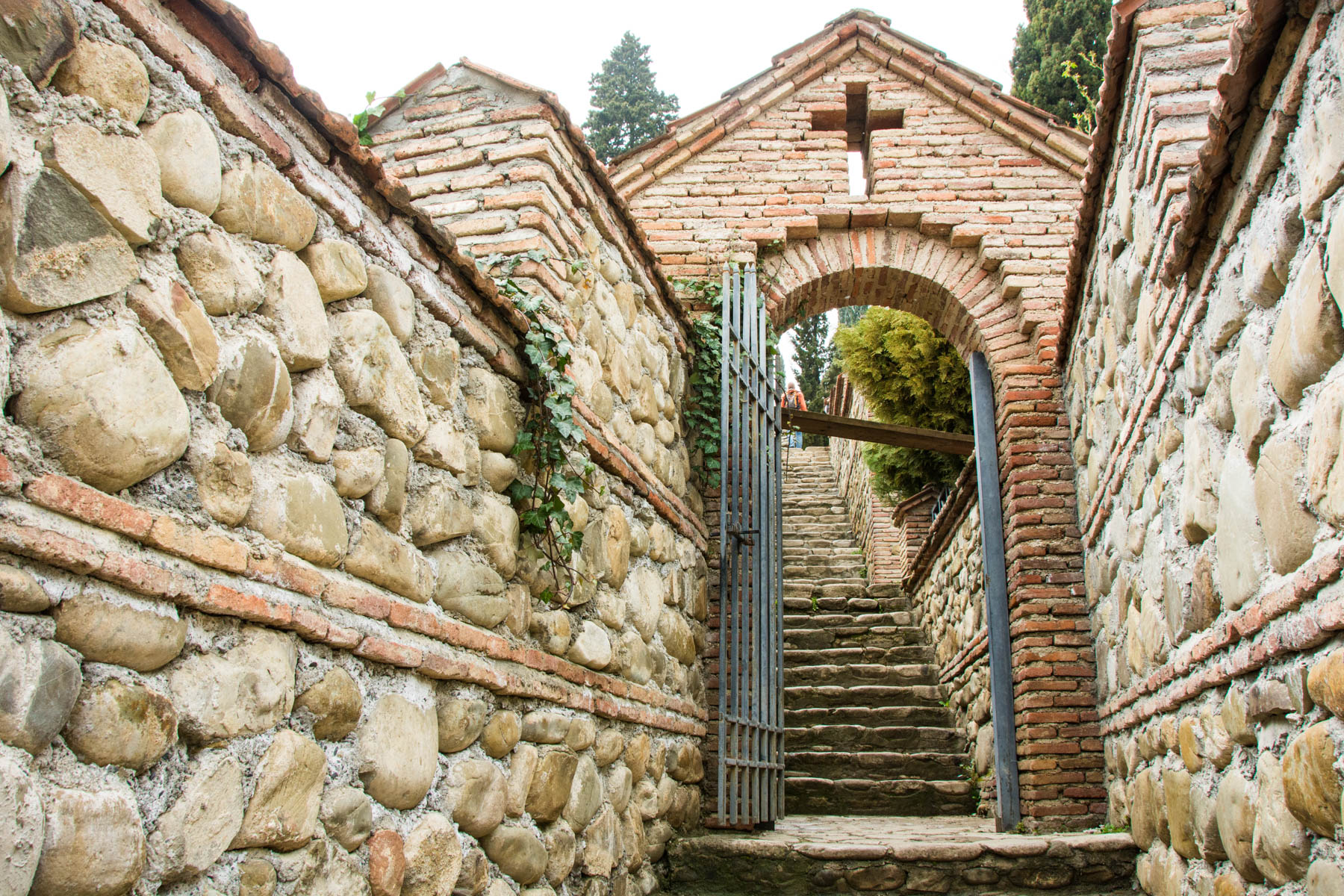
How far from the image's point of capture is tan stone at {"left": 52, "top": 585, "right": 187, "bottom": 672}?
1.33 m

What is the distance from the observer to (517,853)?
253 cm

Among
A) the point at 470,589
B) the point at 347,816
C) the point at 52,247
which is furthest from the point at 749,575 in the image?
the point at 52,247

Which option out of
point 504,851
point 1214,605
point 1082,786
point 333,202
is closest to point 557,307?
point 333,202

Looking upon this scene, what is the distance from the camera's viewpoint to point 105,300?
57.0 inches

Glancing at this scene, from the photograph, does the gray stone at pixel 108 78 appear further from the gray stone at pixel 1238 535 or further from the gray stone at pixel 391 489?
the gray stone at pixel 1238 535

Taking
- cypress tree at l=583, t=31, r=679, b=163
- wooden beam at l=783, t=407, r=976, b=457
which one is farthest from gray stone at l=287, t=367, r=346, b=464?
cypress tree at l=583, t=31, r=679, b=163

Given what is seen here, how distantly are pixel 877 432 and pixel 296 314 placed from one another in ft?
17.6

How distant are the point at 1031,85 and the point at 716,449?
34.9ft

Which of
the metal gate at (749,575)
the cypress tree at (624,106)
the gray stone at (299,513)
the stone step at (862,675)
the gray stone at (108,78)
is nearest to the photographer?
the gray stone at (108,78)

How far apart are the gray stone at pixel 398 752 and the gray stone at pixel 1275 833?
6.11ft

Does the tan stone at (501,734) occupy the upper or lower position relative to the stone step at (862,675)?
lower

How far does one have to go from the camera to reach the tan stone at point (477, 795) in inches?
90.2

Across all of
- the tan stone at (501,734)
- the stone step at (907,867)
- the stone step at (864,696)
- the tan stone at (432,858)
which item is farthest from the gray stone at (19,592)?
the stone step at (864,696)

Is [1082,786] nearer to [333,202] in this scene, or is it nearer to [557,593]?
[557,593]
